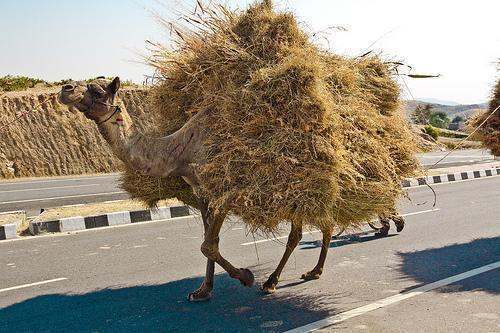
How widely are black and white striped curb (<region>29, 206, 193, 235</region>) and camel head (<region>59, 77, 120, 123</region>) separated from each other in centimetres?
494

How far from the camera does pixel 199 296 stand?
205 inches

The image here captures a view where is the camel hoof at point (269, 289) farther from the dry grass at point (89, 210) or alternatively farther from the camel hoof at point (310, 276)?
the dry grass at point (89, 210)

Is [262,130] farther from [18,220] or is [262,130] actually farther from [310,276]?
[18,220]

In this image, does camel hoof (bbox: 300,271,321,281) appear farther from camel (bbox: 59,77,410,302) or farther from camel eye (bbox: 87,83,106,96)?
camel eye (bbox: 87,83,106,96)

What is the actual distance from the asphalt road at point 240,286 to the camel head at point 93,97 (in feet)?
5.65

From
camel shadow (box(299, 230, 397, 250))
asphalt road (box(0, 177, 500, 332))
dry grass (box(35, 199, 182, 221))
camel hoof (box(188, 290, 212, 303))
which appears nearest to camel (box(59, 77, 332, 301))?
camel hoof (box(188, 290, 212, 303))

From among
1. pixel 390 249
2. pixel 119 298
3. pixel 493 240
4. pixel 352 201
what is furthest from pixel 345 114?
pixel 493 240

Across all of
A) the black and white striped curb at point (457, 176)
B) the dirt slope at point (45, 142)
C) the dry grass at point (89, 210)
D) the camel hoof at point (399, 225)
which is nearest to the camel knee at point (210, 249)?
the camel hoof at point (399, 225)

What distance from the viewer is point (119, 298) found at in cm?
534

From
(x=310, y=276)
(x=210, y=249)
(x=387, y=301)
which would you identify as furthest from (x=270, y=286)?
(x=387, y=301)

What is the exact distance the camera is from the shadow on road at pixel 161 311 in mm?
4543

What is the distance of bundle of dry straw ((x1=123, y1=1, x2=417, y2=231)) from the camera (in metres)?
4.26

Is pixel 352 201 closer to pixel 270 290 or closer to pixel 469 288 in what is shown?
pixel 270 290

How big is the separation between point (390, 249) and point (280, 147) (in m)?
3.77
